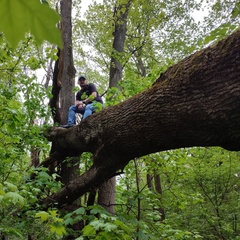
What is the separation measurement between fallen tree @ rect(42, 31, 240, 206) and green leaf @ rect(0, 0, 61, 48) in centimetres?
161

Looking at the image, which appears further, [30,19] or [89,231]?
[89,231]

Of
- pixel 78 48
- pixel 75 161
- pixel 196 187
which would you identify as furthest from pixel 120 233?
pixel 78 48

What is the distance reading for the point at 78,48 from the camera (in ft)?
31.1

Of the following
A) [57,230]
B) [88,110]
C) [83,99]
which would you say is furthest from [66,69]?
[57,230]

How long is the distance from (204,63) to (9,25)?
69.6 inches

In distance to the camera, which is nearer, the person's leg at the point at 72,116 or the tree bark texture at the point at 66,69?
the person's leg at the point at 72,116

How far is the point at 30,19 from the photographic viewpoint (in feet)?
1.05

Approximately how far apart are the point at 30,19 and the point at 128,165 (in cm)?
398

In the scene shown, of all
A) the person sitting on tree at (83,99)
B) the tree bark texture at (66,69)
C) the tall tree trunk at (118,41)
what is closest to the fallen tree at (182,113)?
the person sitting on tree at (83,99)

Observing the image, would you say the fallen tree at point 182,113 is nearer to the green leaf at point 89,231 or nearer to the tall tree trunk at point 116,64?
the green leaf at point 89,231

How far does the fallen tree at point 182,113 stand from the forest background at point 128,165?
23 centimetres

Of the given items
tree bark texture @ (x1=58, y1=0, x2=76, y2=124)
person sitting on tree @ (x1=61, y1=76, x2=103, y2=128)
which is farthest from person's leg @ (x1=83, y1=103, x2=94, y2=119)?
tree bark texture @ (x1=58, y1=0, x2=76, y2=124)

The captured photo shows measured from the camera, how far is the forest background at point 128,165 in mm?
2631

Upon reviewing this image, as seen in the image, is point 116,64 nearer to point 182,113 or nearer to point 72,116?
point 72,116
